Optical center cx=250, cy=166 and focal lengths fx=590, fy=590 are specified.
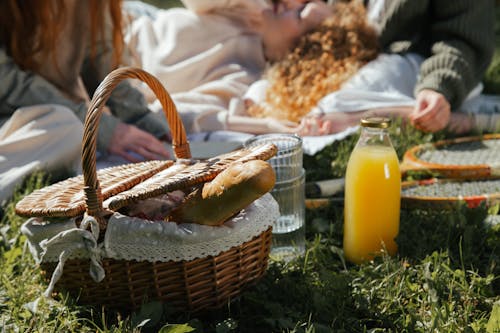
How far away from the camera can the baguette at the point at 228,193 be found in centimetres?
116

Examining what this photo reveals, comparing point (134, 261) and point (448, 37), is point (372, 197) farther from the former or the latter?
point (448, 37)

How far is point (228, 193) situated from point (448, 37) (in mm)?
2001

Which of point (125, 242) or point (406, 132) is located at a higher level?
point (125, 242)

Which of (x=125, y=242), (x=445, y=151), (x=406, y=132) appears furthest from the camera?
A: (x=406, y=132)

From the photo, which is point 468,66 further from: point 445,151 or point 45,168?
point 45,168

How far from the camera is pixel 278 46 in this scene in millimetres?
3064

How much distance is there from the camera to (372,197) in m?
1.44

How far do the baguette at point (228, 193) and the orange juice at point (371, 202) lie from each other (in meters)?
0.34

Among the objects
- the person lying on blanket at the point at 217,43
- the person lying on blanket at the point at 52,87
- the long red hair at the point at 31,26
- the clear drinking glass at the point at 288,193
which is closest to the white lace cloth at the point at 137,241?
the clear drinking glass at the point at 288,193

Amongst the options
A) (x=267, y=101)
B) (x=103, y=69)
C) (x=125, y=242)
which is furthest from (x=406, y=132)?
(x=125, y=242)

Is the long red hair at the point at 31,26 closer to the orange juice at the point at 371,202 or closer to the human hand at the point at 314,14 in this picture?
the human hand at the point at 314,14

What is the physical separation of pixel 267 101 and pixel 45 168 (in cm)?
111

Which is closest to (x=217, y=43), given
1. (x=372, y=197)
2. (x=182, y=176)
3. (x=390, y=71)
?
(x=390, y=71)

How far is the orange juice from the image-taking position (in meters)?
1.42
